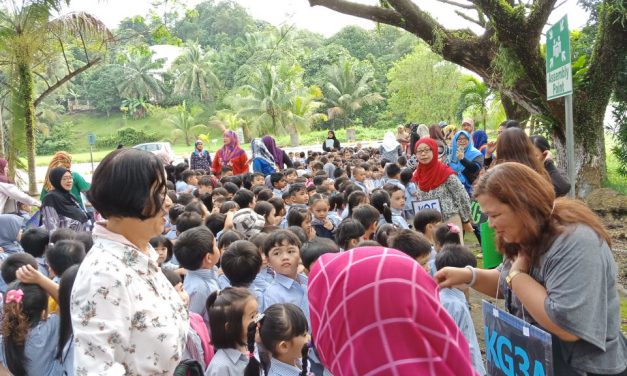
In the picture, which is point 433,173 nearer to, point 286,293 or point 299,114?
point 286,293

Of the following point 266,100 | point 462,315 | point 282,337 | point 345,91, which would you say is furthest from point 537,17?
point 345,91

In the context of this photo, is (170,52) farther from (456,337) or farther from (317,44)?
(456,337)

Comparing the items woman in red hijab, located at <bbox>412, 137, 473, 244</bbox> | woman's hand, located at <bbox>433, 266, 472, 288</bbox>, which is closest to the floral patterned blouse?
woman's hand, located at <bbox>433, 266, 472, 288</bbox>

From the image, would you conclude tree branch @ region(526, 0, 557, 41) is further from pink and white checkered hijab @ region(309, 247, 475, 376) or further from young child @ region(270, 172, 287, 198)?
pink and white checkered hijab @ region(309, 247, 475, 376)

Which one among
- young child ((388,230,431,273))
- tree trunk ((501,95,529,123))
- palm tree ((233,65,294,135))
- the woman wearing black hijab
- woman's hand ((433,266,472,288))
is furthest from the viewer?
palm tree ((233,65,294,135))

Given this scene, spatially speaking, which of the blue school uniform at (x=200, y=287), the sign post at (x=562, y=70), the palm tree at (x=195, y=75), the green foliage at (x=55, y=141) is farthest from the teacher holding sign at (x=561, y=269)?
the green foliage at (x=55, y=141)

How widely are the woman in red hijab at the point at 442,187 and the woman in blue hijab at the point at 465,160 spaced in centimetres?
168

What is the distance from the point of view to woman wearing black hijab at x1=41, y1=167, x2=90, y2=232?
6.16 m

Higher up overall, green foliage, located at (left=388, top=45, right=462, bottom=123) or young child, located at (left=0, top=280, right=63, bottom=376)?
green foliage, located at (left=388, top=45, right=462, bottom=123)

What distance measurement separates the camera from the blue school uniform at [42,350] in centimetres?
302

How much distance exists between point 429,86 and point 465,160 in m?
26.4

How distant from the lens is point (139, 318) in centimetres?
168

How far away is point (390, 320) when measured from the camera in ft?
4.28

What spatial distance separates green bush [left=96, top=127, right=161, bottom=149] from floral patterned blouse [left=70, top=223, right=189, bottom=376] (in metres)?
48.0
